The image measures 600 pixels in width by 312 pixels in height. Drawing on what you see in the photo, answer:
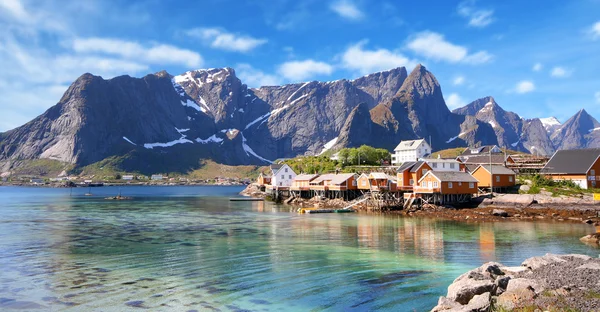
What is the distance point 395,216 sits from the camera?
194 ft

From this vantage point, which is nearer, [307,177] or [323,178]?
[323,178]

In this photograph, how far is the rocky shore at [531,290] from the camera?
43.5 ft

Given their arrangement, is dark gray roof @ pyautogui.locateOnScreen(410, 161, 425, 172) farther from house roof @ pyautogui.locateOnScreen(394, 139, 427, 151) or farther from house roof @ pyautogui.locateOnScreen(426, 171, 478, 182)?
house roof @ pyautogui.locateOnScreen(394, 139, 427, 151)

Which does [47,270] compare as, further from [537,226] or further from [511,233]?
[537,226]

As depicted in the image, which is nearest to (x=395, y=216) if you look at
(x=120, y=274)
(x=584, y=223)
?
(x=584, y=223)

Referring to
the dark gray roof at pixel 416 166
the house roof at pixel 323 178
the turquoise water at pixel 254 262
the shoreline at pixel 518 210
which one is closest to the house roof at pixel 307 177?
the house roof at pixel 323 178

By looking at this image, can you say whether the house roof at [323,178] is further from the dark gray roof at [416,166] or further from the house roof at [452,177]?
the house roof at [452,177]

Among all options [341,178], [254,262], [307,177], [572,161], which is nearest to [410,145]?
[307,177]

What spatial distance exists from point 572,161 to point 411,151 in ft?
221

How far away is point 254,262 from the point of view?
27031 mm

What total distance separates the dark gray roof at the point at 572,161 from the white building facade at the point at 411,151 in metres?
59.4

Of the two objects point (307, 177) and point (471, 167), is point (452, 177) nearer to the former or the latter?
point (471, 167)

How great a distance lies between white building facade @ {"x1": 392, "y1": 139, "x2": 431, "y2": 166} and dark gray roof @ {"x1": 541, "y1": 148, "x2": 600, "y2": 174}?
59.4 meters

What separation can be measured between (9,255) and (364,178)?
2335 inches
